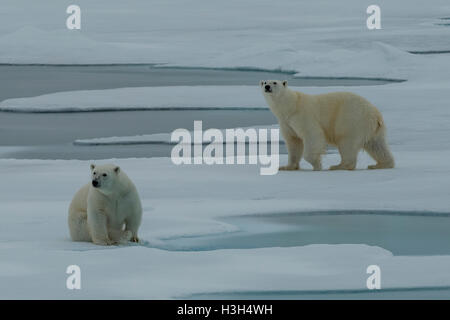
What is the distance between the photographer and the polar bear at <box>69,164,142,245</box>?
5281mm

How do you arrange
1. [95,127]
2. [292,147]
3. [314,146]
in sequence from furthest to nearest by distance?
[95,127], [292,147], [314,146]

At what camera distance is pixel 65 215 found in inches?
250

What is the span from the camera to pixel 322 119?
7938mm

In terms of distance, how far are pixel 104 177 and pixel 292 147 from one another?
3125 mm

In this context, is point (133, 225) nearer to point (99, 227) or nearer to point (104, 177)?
point (99, 227)

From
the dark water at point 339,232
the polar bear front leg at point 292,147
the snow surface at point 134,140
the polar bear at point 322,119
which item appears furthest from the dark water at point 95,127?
the dark water at point 339,232

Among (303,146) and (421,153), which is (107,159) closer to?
(303,146)

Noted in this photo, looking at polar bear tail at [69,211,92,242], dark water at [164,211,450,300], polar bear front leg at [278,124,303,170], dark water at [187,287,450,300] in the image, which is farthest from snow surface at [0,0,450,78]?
dark water at [187,287,450,300]

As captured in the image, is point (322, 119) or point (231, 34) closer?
point (322, 119)

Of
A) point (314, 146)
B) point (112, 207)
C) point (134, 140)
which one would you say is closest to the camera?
point (112, 207)

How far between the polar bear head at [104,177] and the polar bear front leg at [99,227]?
0.16 m

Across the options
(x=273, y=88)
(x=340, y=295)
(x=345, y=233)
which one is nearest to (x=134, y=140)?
(x=273, y=88)

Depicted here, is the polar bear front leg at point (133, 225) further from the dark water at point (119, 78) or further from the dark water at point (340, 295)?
the dark water at point (119, 78)
